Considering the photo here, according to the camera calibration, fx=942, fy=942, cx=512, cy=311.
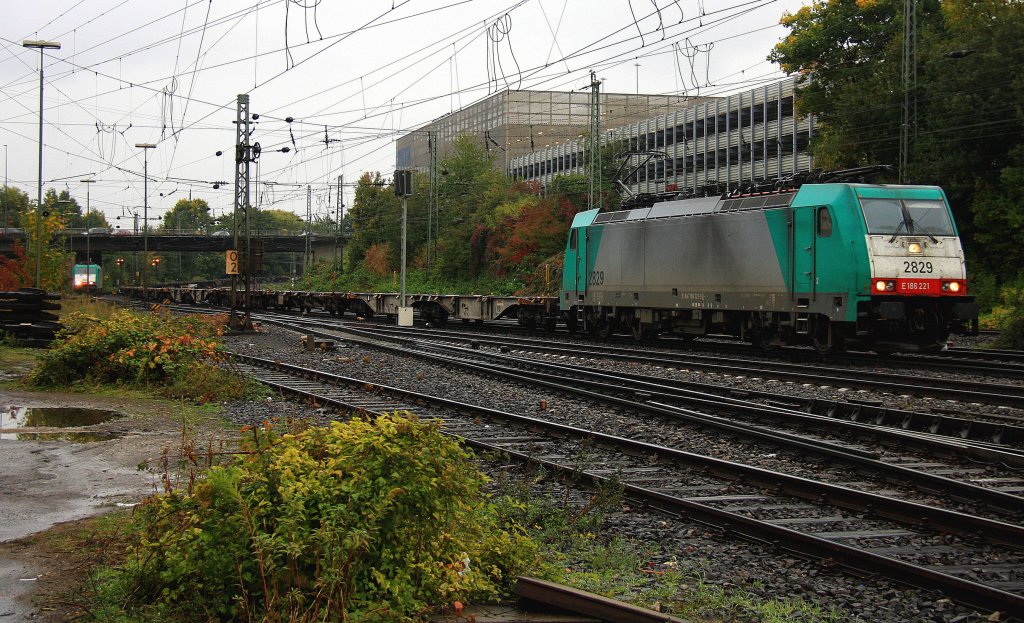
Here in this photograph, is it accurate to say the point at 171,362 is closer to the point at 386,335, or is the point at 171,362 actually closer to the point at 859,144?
the point at 386,335

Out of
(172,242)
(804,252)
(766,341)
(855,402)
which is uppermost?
(172,242)

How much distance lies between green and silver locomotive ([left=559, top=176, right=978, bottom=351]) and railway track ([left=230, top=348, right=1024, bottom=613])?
28.3ft

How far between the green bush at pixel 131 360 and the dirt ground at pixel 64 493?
5.61ft

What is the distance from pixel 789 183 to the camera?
19531 mm

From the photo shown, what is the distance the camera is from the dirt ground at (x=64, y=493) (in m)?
5.10

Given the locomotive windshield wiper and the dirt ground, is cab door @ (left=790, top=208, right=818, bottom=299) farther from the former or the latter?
the dirt ground

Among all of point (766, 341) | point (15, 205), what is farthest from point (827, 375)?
point (15, 205)

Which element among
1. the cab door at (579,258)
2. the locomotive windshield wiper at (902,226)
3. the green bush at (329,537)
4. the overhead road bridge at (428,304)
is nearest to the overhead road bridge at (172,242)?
the overhead road bridge at (428,304)

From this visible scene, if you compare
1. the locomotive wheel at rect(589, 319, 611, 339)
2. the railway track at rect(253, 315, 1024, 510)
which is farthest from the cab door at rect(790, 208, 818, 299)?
the locomotive wheel at rect(589, 319, 611, 339)

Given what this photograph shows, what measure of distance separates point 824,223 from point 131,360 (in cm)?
1256

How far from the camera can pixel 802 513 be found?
287 inches

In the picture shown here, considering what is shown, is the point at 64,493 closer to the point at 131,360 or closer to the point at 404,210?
the point at 131,360

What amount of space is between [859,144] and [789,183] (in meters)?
18.7

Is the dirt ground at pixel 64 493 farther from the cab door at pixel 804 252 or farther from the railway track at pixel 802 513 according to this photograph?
the cab door at pixel 804 252
